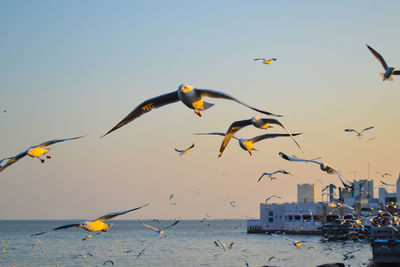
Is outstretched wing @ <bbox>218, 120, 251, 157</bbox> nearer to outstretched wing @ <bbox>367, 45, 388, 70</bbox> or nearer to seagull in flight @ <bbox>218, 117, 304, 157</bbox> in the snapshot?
seagull in flight @ <bbox>218, 117, 304, 157</bbox>

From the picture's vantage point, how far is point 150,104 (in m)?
15.1

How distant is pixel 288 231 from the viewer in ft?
441

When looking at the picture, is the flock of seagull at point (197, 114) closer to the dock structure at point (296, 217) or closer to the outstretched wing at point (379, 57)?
the outstretched wing at point (379, 57)

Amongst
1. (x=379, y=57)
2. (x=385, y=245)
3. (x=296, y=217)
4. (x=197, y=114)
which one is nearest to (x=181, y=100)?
(x=197, y=114)

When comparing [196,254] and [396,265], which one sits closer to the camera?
[396,265]

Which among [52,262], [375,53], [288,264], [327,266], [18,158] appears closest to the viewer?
[18,158]

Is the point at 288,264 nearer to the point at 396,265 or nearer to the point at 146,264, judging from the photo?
the point at 146,264

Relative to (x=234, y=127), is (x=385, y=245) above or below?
below

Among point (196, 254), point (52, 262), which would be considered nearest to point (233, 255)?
point (196, 254)

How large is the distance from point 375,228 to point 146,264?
35.3 meters

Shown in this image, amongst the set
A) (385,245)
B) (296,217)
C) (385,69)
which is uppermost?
(385,69)

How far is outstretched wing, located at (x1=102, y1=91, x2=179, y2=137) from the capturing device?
14977mm

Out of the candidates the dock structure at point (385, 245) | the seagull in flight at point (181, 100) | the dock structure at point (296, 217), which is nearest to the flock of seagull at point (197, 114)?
the seagull in flight at point (181, 100)

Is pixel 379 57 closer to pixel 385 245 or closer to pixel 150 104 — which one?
pixel 150 104
